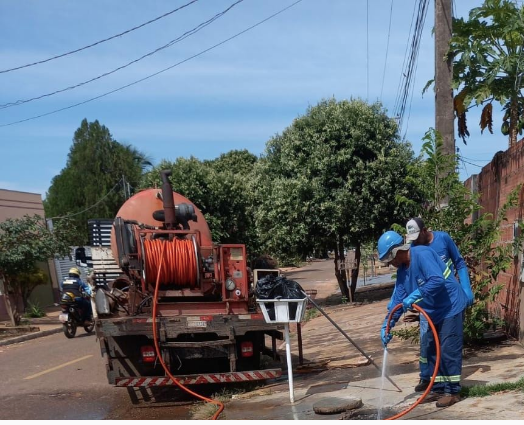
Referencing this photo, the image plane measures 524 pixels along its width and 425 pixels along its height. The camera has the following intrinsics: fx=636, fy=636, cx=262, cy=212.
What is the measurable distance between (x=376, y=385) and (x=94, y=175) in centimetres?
4064

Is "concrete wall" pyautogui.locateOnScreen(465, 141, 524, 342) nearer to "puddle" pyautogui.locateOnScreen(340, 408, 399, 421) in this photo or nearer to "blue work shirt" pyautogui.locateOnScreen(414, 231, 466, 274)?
"blue work shirt" pyautogui.locateOnScreen(414, 231, 466, 274)

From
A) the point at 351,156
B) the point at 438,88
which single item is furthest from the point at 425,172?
the point at 351,156

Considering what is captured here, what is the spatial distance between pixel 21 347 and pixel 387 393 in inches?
431

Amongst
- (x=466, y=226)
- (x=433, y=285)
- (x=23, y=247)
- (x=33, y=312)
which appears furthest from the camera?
(x=33, y=312)

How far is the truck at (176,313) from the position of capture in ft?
25.1

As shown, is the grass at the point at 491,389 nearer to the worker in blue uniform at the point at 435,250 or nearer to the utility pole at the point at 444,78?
the worker in blue uniform at the point at 435,250

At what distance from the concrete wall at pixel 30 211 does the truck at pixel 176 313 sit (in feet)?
55.3

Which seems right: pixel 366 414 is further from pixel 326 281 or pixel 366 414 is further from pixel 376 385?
pixel 326 281

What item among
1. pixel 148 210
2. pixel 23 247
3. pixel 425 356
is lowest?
pixel 425 356

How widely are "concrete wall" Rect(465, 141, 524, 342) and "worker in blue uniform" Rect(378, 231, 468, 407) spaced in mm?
2521

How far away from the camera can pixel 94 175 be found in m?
45.3

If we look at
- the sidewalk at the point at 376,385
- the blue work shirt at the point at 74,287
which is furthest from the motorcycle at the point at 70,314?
the sidewalk at the point at 376,385

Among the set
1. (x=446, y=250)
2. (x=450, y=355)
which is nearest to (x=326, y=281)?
(x=446, y=250)

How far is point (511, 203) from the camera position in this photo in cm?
781
